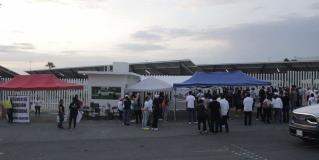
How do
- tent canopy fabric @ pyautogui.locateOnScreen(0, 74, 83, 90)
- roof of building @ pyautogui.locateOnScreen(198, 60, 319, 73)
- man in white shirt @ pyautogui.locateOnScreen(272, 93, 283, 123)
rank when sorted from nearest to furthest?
man in white shirt @ pyautogui.locateOnScreen(272, 93, 283, 123) → tent canopy fabric @ pyautogui.locateOnScreen(0, 74, 83, 90) → roof of building @ pyautogui.locateOnScreen(198, 60, 319, 73)

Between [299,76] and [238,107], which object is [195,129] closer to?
[238,107]

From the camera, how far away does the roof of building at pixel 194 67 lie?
118 ft

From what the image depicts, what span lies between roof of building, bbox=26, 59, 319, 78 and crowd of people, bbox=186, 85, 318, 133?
4513 millimetres

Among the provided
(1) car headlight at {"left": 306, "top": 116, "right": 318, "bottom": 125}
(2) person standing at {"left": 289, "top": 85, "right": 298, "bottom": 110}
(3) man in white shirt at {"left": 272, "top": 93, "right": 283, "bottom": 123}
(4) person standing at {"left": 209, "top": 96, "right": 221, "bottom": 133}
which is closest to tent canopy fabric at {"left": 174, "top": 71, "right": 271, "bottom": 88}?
(2) person standing at {"left": 289, "top": 85, "right": 298, "bottom": 110}

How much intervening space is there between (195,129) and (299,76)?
51.7 ft

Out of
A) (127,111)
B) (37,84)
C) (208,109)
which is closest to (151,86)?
(127,111)

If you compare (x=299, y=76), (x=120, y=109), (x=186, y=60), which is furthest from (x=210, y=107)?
(x=186, y=60)

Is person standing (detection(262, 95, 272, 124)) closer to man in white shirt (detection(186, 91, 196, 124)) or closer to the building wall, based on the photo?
man in white shirt (detection(186, 91, 196, 124))

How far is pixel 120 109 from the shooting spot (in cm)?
2677

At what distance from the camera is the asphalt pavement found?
45.5 ft

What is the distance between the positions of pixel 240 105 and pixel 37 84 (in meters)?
11.6

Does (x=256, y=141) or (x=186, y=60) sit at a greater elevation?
(x=186, y=60)

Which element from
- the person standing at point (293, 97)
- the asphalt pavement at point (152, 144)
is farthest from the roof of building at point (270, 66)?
the asphalt pavement at point (152, 144)

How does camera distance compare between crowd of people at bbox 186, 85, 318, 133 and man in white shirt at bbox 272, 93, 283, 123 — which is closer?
crowd of people at bbox 186, 85, 318, 133
